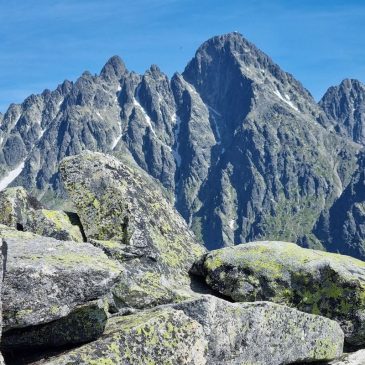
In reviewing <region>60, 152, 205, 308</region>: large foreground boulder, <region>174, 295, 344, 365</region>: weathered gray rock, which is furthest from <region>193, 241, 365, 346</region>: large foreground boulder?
<region>60, 152, 205, 308</region>: large foreground boulder

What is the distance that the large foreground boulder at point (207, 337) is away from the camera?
11.5 m

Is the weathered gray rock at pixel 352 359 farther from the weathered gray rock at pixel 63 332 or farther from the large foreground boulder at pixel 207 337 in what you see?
the weathered gray rock at pixel 63 332

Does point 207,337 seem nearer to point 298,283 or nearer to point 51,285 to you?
point 51,285

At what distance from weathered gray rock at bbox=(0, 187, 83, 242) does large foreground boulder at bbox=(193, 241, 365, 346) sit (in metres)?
5.31

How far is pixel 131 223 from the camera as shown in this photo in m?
19.7

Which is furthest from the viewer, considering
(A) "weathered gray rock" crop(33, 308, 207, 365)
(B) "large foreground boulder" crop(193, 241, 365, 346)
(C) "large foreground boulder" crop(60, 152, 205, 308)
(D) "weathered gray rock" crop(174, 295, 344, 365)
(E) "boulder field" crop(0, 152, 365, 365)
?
(B) "large foreground boulder" crop(193, 241, 365, 346)

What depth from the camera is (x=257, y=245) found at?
2027cm

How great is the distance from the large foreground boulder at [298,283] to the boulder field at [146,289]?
0.12 feet

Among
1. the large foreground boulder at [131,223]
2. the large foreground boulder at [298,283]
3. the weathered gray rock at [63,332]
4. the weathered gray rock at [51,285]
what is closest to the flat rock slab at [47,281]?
the weathered gray rock at [51,285]

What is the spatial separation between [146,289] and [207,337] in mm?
4411

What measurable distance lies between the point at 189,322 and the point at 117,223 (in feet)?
26.2

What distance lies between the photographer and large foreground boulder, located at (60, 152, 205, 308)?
1811 centimetres

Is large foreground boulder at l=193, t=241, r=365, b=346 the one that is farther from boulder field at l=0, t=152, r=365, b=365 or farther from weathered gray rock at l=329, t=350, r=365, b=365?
weathered gray rock at l=329, t=350, r=365, b=365

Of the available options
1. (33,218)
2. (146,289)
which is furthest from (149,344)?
(33,218)
